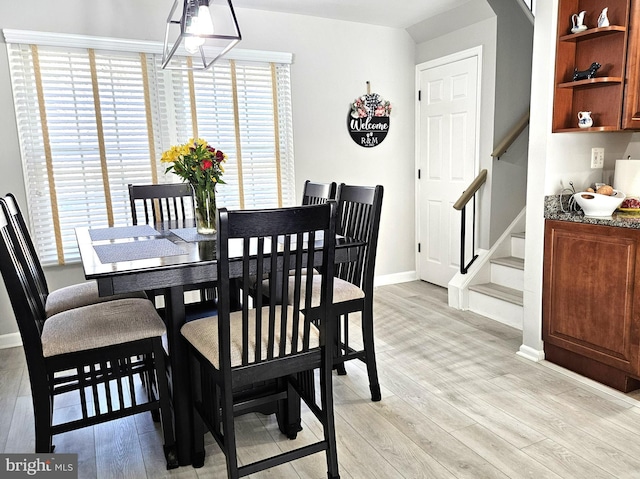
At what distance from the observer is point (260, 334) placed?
66.2 inches

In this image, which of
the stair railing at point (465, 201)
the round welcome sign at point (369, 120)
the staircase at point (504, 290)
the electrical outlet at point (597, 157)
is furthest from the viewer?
the round welcome sign at point (369, 120)

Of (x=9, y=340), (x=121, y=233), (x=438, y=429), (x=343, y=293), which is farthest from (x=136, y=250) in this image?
(x=9, y=340)

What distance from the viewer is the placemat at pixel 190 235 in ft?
7.48

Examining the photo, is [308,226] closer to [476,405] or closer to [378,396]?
[378,396]

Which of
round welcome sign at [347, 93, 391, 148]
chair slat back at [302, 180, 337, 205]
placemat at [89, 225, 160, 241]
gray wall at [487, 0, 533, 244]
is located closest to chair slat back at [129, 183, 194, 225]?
placemat at [89, 225, 160, 241]

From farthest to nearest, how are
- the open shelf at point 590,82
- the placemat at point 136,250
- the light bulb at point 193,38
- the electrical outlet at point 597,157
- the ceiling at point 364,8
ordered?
the ceiling at point 364,8, the electrical outlet at point 597,157, the open shelf at point 590,82, the light bulb at point 193,38, the placemat at point 136,250

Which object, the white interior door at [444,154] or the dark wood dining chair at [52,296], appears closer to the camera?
the dark wood dining chair at [52,296]

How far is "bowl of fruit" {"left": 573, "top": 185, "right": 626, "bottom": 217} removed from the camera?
2.59m

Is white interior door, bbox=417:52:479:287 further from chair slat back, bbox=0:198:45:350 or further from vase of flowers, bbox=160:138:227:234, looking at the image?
chair slat back, bbox=0:198:45:350

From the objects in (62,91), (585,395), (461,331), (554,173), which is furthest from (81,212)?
(585,395)

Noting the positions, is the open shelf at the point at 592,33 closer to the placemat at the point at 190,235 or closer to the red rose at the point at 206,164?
the red rose at the point at 206,164

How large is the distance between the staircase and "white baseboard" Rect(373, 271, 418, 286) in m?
1.02

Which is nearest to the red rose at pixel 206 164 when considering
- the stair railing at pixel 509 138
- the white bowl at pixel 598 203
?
the white bowl at pixel 598 203

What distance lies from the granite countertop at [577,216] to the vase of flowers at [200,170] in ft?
6.19
